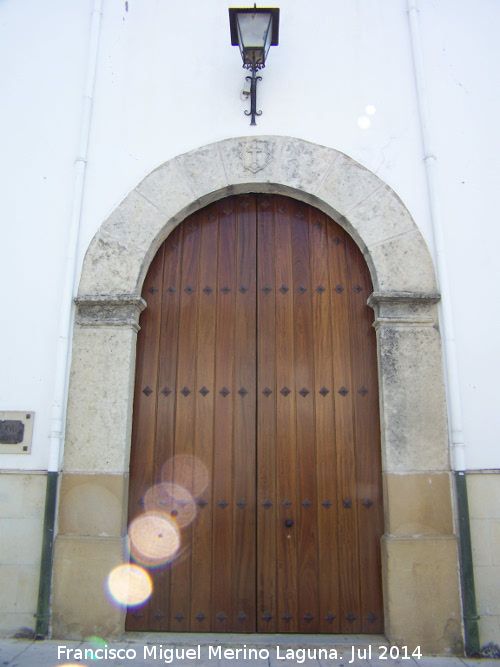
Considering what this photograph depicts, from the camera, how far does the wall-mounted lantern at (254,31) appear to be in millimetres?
3111

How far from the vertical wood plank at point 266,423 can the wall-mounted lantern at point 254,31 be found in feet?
3.03

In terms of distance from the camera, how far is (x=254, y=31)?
313cm

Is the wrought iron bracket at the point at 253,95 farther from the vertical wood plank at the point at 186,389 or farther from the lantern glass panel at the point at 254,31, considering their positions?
the vertical wood plank at the point at 186,389

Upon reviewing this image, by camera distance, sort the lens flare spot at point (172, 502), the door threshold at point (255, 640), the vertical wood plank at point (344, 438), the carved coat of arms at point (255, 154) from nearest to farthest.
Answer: the door threshold at point (255, 640) → the vertical wood plank at point (344, 438) → the lens flare spot at point (172, 502) → the carved coat of arms at point (255, 154)

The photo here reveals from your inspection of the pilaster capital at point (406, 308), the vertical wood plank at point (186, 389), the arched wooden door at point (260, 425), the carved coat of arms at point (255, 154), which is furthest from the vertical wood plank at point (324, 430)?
the vertical wood plank at point (186, 389)

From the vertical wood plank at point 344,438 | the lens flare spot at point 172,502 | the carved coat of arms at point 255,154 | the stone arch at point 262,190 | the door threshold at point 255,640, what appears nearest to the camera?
the door threshold at point 255,640

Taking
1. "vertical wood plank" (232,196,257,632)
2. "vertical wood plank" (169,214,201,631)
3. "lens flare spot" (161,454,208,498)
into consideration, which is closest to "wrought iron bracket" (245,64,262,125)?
"vertical wood plank" (232,196,257,632)

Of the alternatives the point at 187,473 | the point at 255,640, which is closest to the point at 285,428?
the point at 187,473

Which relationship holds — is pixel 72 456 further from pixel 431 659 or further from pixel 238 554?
pixel 431 659

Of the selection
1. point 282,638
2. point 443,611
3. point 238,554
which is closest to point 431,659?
point 443,611

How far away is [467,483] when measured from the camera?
9.29 feet

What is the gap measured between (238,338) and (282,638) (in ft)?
5.79

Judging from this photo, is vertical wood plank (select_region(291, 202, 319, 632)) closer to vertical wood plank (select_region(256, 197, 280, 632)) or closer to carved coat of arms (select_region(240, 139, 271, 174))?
vertical wood plank (select_region(256, 197, 280, 632))

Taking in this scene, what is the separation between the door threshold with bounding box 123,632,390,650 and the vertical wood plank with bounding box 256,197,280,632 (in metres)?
0.12
